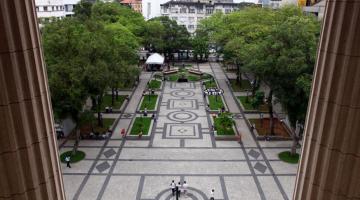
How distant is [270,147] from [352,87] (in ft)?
75.5

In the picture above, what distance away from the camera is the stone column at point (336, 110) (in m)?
8.39

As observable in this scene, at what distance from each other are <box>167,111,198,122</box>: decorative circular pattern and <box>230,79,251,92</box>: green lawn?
482 inches

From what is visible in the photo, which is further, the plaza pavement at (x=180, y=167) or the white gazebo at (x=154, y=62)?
the white gazebo at (x=154, y=62)

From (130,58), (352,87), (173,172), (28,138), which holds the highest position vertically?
(352,87)

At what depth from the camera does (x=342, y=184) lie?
9.20 meters

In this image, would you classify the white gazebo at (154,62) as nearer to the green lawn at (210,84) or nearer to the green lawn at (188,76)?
the green lawn at (188,76)

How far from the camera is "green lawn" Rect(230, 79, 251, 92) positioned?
49.9 metres

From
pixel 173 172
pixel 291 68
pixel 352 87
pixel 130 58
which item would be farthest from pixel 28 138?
pixel 130 58

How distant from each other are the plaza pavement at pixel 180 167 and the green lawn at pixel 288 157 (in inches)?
23.1

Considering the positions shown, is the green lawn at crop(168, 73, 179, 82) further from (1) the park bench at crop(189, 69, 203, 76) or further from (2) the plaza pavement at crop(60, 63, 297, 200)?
(2) the plaza pavement at crop(60, 63, 297, 200)

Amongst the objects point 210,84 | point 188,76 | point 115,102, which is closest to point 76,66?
point 115,102

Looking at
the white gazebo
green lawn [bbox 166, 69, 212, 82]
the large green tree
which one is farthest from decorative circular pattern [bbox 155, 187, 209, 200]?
the large green tree

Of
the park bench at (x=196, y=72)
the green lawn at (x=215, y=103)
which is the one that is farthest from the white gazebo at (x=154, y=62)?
the green lawn at (x=215, y=103)

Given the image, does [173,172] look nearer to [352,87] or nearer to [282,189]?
[282,189]
